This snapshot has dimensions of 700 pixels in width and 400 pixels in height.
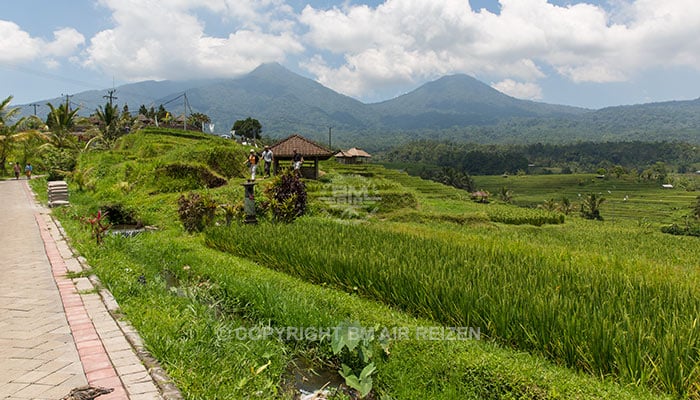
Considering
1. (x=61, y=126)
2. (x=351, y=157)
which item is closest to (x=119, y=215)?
(x=61, y=126)

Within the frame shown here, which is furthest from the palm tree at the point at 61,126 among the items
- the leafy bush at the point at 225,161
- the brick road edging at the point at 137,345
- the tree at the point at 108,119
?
the brick road edging at the point at 137,345

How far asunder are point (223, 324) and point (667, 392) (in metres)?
3.96

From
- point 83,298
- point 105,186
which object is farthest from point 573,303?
point 105,186

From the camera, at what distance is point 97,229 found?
8195mm

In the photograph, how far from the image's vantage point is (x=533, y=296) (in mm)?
4188

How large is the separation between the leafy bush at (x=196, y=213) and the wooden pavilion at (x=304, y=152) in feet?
23.8

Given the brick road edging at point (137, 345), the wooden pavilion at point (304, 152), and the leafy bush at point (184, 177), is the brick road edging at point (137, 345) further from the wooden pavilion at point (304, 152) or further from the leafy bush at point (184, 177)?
the wooden pavilion at point (304, 152)

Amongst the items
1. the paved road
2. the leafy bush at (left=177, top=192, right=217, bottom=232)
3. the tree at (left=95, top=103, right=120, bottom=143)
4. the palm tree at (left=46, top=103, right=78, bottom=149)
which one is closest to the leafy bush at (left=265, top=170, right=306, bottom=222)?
the leafy bush at (left=177, top=192, right=217, bottom=232)

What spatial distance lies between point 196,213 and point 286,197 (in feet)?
7.58

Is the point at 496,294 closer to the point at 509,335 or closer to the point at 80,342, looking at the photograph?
the point at 509,335

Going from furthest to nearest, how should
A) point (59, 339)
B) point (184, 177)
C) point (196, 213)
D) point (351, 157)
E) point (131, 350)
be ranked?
1. point (351, 157)
2. point (184, 177)
3. point (196, 213)
4. point (59, 339)
5. point (131, 350)

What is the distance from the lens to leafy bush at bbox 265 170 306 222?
37.6 feet

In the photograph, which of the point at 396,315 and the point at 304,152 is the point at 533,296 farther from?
the point at 304,152

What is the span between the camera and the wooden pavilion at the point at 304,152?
58.7ft
